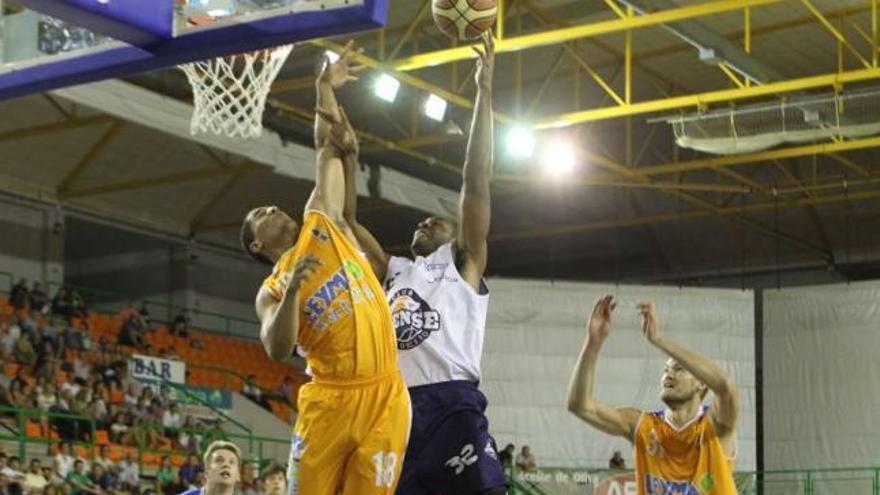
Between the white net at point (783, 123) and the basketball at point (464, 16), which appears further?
the white net at point (783, 123)

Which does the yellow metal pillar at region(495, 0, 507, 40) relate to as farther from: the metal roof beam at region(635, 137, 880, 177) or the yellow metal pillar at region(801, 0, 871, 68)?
the metal roof beam at region(635, 137, 880, 177)

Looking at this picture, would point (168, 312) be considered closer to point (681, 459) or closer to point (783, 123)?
point (783, 123)

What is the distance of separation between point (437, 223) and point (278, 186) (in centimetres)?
2215

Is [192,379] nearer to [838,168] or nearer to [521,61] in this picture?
[521,61]

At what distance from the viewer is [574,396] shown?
8.05 m

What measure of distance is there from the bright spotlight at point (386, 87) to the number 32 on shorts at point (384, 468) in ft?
47.7

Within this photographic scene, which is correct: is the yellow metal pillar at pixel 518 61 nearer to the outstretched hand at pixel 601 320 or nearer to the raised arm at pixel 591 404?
the raised arm at pixel 591 404

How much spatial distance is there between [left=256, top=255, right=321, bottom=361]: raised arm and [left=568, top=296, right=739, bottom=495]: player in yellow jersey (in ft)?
6.86

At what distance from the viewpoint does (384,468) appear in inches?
244

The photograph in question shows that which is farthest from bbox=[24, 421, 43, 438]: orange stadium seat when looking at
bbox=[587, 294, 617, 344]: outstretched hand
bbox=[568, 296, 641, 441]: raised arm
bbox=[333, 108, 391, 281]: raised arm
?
bbox=[333, 108, 391, 281]: raised arm

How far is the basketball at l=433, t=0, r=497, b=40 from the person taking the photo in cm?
787

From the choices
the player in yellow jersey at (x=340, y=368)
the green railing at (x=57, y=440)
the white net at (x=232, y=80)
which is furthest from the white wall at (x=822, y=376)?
the player in yellow jersey at (x=340, y=368)

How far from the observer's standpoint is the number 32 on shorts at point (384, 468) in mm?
6172

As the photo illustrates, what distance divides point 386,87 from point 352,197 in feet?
45.4
